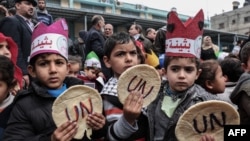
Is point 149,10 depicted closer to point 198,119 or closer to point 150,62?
point 150,62

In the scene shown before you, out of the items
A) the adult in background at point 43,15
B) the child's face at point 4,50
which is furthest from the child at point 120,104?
the adult in background at point 43,15

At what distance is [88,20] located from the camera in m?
13.6

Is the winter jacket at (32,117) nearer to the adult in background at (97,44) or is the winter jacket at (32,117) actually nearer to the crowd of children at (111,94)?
the crowd of children at (111,94)

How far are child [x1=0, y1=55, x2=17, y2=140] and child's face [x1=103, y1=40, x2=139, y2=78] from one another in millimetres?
644

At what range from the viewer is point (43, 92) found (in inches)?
68.3

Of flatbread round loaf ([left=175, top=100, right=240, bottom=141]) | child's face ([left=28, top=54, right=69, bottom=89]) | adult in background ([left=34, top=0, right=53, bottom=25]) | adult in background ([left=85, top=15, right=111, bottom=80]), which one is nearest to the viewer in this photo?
flatbread round loaf ([left=175, top=100, right=240, bottom=141])

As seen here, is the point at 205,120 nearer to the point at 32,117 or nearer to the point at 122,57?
the point at 122,57

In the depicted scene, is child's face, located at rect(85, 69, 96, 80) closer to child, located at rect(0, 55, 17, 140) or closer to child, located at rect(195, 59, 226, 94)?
child, located at rect(195, 59, 226, 94)

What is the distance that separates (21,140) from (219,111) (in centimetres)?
98

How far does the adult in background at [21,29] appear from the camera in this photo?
10.7 ft

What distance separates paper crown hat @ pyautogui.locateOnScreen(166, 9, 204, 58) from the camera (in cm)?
193

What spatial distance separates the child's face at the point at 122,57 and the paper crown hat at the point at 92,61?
220cm

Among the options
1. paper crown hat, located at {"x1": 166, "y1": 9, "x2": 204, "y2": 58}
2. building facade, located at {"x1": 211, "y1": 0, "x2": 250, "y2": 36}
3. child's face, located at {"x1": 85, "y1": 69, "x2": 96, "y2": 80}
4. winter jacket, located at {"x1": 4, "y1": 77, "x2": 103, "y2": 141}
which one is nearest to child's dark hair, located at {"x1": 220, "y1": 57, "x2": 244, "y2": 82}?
paper crown hat, located at {"x1": 166, "y1": 9, "x2": 204, "y2": 58}

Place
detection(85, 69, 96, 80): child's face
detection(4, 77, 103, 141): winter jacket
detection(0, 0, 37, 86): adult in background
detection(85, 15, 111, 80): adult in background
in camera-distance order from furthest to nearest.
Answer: detection(85, 15, 111, 80): adult in background < detection(85, 69, 96, 80): child's face < detection(0, 0, 37, 86): adult in background < detection(4, 77, 103, 141): winter jacket
